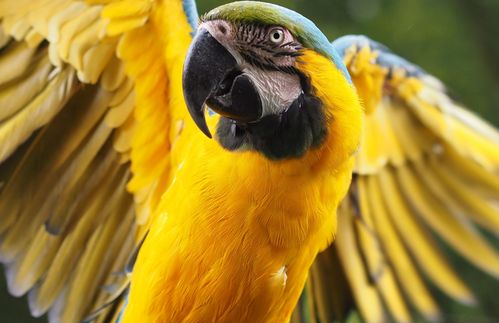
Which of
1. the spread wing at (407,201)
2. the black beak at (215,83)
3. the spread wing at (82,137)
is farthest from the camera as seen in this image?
the spread wing at (407,201)

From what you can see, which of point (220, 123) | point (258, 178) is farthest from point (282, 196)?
point (220, 123)

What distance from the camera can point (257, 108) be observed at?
1.18m

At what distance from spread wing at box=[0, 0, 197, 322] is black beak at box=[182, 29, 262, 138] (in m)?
0.38

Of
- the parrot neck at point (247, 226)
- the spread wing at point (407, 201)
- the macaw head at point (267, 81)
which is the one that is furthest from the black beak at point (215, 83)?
the spread wing at point (407, 201)

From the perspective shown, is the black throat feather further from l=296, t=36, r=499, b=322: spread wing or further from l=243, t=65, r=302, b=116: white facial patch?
l=296, t=36, r=499, b=322: spread wing

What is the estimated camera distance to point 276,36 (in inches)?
46.8

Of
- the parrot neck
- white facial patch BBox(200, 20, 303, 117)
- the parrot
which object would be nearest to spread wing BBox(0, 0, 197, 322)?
the parrot

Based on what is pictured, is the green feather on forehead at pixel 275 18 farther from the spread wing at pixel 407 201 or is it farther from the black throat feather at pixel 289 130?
the spread wing at pixel 407 201

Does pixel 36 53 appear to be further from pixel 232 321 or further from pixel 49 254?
pixel 232 321

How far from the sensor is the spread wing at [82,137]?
5.09ft

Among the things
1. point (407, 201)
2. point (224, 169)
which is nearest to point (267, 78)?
point (224, 169)

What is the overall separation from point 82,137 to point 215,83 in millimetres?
576

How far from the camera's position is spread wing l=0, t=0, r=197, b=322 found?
5.09ft

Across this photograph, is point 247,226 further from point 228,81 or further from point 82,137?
point 82,137
